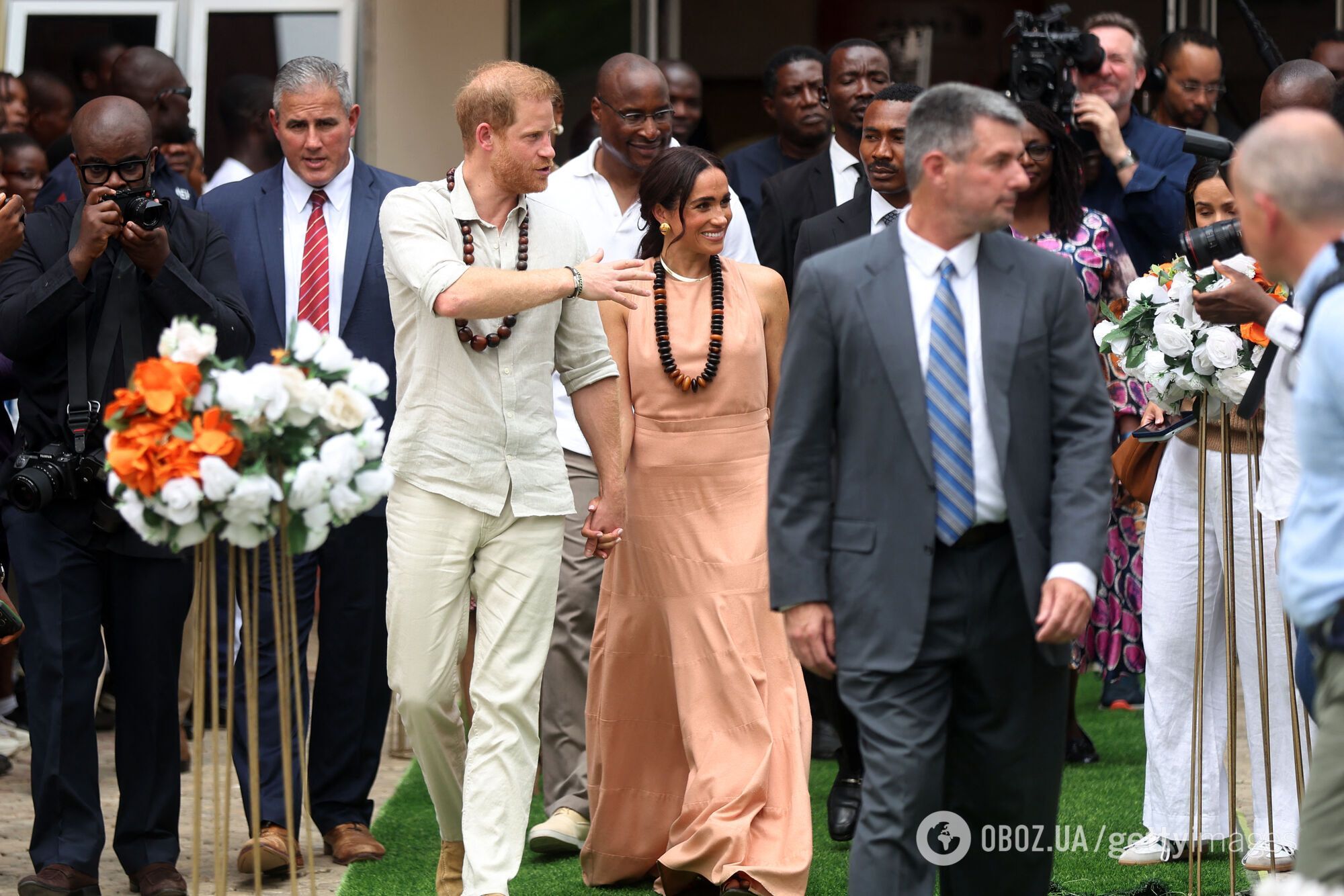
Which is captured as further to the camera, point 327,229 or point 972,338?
point 327,229

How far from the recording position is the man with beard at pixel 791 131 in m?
8.86

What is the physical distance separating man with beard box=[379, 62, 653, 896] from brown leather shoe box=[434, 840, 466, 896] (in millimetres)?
68

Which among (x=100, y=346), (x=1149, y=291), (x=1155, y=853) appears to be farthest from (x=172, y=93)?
(x=1155, y=853)

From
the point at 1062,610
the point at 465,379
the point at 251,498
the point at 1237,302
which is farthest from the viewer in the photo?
the point at 465,379

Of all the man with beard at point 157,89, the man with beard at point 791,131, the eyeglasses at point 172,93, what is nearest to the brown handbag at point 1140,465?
the man with beard at point 791,131

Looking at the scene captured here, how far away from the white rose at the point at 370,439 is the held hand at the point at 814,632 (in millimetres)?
1086

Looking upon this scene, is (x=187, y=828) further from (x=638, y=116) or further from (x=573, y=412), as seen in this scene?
(x=638, y=116)

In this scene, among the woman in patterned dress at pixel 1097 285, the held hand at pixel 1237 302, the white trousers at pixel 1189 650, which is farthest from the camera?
the woman in patterned dress at pixel 1097 285

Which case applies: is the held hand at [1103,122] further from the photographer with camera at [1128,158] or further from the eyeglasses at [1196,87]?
the eyeglasses at [1196,87]

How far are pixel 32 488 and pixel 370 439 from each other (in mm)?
1565

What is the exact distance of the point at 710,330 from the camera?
6.23m

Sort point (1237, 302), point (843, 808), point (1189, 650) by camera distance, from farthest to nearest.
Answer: point (843, 808), point (1189, 650), point (1237, 302)

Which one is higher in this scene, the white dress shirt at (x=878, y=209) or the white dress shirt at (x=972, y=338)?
the white dress shirt at (x=878, y=209)

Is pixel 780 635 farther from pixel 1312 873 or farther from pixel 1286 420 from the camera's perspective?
pixel 1312 873
